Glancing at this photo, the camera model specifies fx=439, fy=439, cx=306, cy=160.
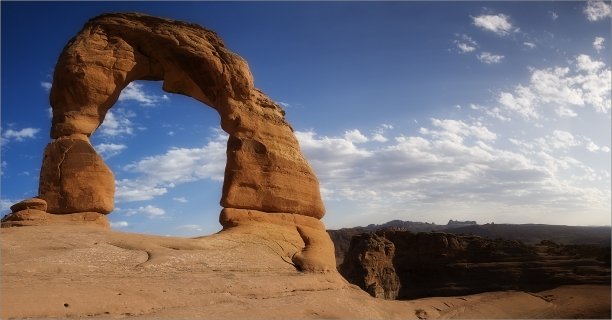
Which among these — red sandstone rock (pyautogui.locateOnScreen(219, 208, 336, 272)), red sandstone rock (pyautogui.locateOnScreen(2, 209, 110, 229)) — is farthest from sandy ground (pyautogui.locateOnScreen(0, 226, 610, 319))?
red sandstone rock (pyautogui.locateOnScreen(2, 209, 110, 229))

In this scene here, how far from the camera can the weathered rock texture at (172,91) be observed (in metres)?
13.6

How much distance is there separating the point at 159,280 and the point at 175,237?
2.97 metres

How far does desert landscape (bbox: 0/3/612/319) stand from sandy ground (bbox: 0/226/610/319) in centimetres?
3

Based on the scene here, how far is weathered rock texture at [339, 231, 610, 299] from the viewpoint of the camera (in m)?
37.3

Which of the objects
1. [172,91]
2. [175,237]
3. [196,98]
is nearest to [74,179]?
[175,237]

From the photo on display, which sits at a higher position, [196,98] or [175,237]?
[196,98]

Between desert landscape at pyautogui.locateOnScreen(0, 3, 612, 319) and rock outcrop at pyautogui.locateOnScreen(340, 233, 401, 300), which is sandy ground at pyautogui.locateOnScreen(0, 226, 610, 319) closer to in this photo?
desert landscape at pyautogui.locateOnScreen(0, 3, 612, 319)

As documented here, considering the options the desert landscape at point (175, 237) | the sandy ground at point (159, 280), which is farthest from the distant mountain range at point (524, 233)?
the sandy ground at point (159, 280)

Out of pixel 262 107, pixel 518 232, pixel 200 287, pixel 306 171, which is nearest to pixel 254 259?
pixel 200 287

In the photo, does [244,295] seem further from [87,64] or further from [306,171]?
[87,64]

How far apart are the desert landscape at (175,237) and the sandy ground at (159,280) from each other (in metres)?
0.03

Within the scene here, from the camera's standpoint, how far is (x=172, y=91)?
1656 centimetres

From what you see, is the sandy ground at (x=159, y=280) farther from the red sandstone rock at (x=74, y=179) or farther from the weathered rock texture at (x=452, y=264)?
the weathered rock texture at (x=452, y=264)

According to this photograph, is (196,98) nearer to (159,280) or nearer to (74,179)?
(74,179)
